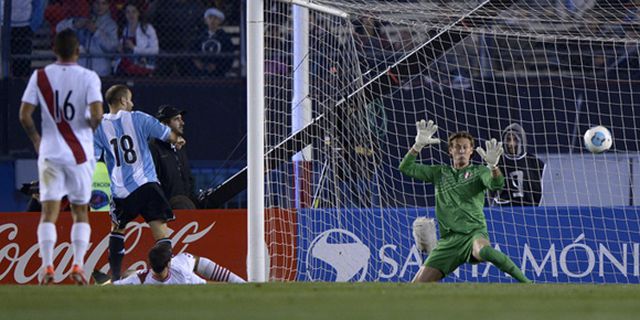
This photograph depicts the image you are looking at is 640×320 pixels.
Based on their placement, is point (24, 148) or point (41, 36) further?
point (41, 36)

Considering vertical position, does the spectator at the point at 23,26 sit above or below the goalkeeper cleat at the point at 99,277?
above

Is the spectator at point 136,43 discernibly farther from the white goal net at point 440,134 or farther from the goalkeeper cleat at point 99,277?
the goalkeeper cleat at point 99,277

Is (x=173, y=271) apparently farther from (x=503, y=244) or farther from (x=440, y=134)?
(x=440, y=134)

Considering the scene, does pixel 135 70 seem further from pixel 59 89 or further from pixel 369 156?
pixel 59 89

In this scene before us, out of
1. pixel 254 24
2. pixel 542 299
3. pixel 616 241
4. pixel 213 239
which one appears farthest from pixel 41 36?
pixel 542 299

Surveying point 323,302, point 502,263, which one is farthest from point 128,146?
point 323,302

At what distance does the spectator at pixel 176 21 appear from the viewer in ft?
64.3

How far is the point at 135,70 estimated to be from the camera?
19328 mm

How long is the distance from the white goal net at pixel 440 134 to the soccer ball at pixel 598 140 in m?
0.61

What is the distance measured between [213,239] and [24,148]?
4.39 m

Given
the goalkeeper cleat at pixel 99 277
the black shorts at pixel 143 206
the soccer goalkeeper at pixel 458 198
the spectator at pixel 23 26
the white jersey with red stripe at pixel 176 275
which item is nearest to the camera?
the soccer goalkeeper at pixel 458 198

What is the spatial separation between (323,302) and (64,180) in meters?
2.16

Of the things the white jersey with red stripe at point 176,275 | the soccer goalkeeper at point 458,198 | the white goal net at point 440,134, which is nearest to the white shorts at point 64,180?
the white jersey with red stripe at point 176,275

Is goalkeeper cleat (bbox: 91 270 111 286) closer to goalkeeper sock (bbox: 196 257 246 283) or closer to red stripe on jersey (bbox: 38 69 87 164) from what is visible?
goalkeeper sock (bbox: 196 257 246 283)
